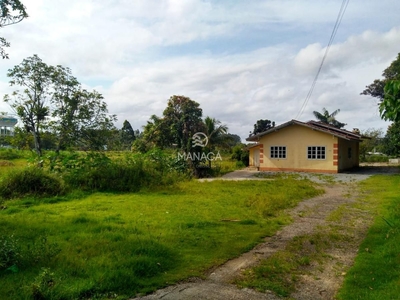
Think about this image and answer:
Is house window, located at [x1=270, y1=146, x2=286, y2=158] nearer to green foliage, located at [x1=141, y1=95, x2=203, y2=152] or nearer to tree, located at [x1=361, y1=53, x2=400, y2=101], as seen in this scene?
green foliage, located at [x1=141, y1=95, x2=203, y2=152]

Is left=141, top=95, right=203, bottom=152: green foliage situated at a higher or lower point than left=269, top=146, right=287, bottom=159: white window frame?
higher

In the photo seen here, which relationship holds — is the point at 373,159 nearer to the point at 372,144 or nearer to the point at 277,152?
the point at 372,144

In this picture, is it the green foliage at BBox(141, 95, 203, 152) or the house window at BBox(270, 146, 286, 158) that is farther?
the house window at BBox(270, 146, 286, 158)

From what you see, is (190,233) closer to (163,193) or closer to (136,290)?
(136,290)

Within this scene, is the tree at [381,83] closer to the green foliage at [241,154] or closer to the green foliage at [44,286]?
the green foliage at [241,154]

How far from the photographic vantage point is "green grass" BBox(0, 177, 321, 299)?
3.89 m

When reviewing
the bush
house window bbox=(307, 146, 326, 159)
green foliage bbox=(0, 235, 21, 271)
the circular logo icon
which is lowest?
green foliage bbox=(0, 235, 21, 271)

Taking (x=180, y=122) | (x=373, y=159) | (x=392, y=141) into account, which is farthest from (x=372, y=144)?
(x=180, y=122)

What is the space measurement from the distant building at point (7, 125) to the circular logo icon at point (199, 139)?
11154 mm

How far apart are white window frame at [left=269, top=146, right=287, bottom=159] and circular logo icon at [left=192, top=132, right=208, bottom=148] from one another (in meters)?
5.14

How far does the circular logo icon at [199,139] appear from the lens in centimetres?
2341

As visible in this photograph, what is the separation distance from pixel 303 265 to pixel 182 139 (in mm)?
18979

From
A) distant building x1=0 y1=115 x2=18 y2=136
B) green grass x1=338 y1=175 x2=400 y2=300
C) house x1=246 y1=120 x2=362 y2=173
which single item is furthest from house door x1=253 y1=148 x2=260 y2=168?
green grass x1=338 y1=175 x2=400 y2=300

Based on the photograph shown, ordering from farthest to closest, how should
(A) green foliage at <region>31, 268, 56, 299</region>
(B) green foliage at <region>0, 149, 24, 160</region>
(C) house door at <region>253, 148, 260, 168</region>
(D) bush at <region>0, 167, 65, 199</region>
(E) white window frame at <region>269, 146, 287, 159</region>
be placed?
(C) house door at <region>253, 148, 260, 168</region>
(B) green foliage at <region>0, 149, 24, 160</region>
(E) white window frame at <region>269, 146, 287, 159</region>
(D) bush at <region>0, 167, 65, 199</region>
(A) green foliage at <region>31, 268, 56, 299</region>
